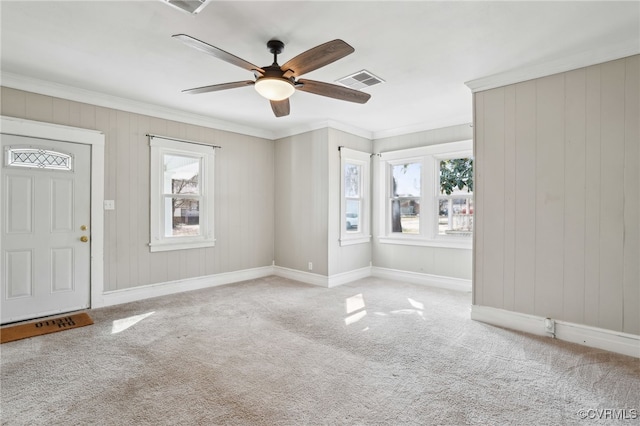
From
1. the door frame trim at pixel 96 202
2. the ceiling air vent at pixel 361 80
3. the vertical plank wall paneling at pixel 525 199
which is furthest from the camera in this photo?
the door frame trim at pixel 96 202

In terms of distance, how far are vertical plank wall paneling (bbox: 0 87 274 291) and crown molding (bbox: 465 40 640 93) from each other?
147 inches

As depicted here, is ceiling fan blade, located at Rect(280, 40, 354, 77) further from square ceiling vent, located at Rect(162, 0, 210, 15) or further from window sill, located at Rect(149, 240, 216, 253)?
window sill, located at Rect(149, 240, 216, 253)

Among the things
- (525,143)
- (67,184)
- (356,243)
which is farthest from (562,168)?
(67,184)

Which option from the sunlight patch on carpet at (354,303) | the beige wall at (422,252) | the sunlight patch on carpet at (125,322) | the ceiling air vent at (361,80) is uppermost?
the ceiling air vent at (361,80)

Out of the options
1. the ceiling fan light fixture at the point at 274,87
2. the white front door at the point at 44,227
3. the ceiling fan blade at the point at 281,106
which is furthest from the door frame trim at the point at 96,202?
the ceiling fan light fixture at the point at 274,87

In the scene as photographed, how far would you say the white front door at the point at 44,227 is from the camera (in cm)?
341

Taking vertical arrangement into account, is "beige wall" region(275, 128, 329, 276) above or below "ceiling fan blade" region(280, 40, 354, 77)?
below

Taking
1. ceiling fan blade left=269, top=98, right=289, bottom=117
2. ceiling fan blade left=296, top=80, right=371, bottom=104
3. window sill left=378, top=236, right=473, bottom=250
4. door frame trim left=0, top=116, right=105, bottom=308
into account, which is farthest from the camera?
window sill left=378, top=236, right=473, bottom=250

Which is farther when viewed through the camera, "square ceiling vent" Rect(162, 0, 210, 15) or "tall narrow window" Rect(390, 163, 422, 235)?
"tall narrow window" Rect(390, 163, 422, 235)

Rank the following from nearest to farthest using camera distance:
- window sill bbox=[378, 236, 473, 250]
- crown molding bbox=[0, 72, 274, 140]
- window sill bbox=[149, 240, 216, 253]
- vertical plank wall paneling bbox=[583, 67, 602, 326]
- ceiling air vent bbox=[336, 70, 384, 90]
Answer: vertical plank wall paneling bbox=[583, 67, 602, 326], ceiling air vent bbox=[336, 70, 384, 90], crown molding bbox=[0, 72, 274, 140], window sill bbox=[149, 240, 216, 253], window sill bbox=[378, 236, 473, 250]

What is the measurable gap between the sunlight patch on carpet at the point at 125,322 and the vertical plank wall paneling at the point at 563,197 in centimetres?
388

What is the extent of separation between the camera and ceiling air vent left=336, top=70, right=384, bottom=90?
3329mm

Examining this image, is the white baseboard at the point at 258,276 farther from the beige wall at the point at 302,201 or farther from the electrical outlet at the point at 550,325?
the electrical outlet at the point at 550,325

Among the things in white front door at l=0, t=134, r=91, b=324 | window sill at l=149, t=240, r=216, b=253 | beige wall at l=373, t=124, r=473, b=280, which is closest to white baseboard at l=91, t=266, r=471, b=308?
beige wall at l=373, t=124, r=473, b=280
